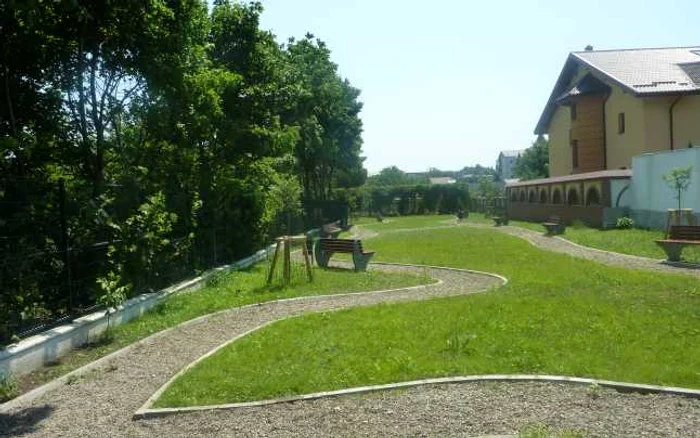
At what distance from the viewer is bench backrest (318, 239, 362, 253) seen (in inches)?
627

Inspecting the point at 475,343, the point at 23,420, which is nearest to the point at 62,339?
the point at 23,420

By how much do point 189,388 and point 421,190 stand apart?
57.7 m

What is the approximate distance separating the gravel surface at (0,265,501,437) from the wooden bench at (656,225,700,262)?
27.4ft

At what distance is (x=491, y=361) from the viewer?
6.58 m

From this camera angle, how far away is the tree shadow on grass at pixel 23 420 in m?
5.25

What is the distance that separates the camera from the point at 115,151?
41.1 ft

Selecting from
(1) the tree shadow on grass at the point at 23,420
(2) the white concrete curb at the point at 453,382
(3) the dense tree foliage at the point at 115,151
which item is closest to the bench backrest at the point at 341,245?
(3) the dense tree foliage at the point at 115,151

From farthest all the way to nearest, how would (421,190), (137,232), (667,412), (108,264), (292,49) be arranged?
(421,190) < (292,49) < (137,232) < (108,264) < (667,412)

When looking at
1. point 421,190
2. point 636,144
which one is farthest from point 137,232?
point 421,190

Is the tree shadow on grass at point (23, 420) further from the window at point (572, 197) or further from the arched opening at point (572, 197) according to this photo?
the window at point (572, 197)

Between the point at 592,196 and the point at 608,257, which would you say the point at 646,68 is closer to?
the point at 592,196

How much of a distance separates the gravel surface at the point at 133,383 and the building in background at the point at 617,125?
74.2 ft

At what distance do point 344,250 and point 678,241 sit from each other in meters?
8.31

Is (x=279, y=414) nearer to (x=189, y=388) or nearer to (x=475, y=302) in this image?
(x=189, y=388)
